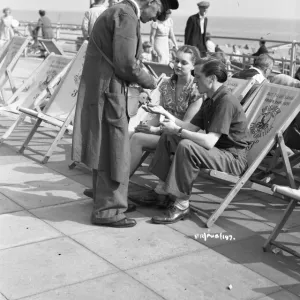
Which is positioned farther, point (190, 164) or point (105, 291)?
point (190, 164)

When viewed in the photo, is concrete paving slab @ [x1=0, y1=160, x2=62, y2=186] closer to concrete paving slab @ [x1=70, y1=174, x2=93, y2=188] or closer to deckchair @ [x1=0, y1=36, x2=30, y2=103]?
concrete paving slab @ [x1=70, y1=174, x2=93, y2=188]

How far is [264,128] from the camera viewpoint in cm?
531

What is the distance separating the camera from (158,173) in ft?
16.2

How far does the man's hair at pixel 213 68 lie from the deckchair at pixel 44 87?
2892 mm

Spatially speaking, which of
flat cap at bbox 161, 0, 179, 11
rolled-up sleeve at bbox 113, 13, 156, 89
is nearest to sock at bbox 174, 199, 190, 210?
rolled-up sleeve at bbox 113, 13, 156, 89

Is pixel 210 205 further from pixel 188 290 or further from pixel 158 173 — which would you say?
pixel 188 290

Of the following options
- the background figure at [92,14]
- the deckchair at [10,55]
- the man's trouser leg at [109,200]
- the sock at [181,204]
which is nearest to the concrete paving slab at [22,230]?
the man's trouser leg at [109,200]

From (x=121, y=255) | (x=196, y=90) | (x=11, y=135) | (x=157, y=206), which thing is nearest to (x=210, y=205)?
(x=157, y=206)

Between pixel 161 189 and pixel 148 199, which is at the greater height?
pixel 161 189

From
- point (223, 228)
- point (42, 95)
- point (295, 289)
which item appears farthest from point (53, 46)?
point (295, 289)

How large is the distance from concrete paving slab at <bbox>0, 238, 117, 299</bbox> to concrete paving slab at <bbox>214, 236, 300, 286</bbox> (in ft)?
2.82

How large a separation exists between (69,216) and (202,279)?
1461mm

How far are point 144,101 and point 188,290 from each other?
1884 mm

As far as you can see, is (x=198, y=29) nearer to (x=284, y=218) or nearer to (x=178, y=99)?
(x=178, y=99)
